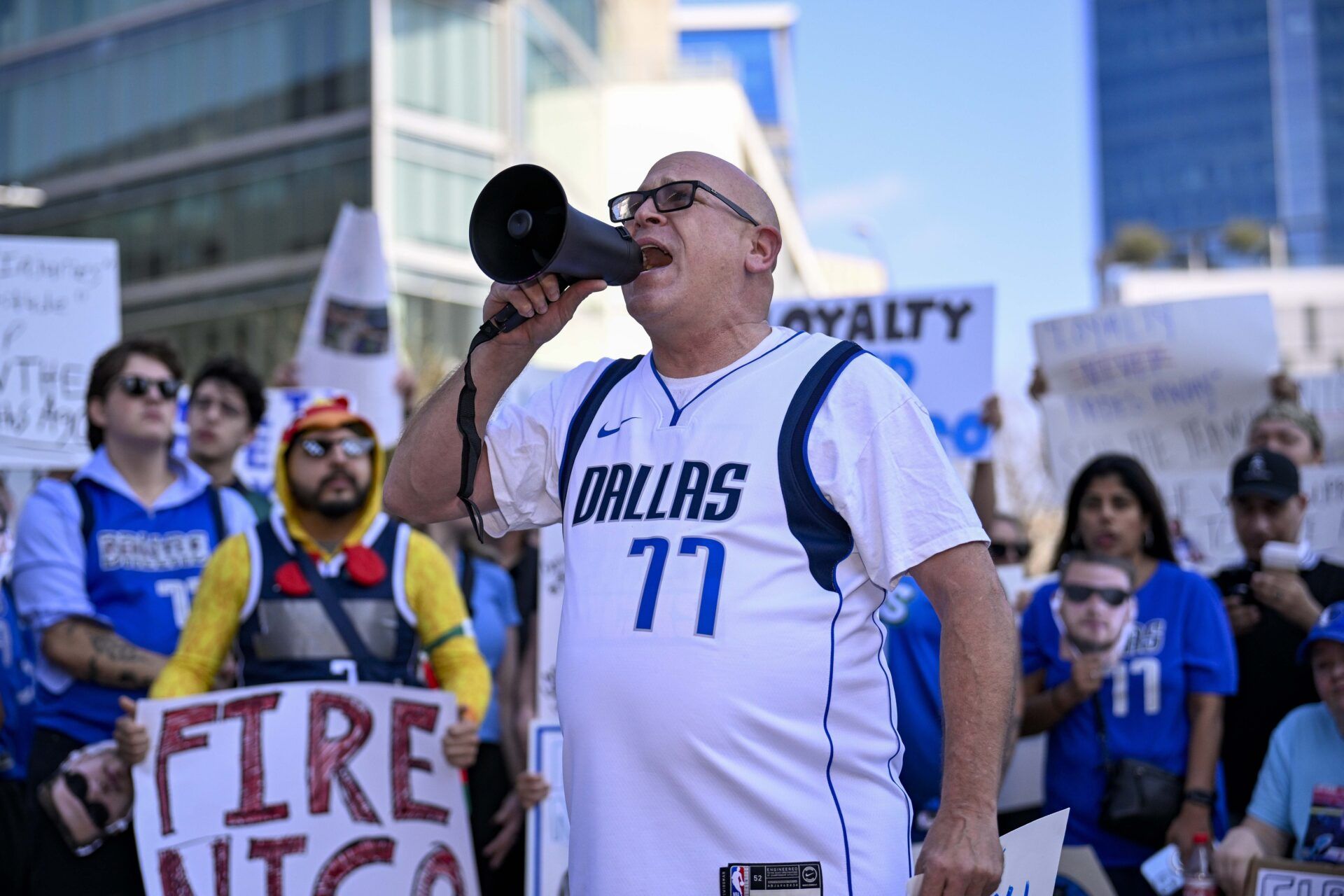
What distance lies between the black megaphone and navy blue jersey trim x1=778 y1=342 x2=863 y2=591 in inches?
16.5

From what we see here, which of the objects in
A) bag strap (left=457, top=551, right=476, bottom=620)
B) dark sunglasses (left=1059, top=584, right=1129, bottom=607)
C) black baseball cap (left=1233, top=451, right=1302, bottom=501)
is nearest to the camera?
dark sunglasses (left=1059, top=584, right=1129, bottom=607)

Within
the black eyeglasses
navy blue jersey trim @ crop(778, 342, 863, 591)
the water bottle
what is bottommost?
the water bottle

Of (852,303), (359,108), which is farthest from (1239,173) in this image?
(852,303)

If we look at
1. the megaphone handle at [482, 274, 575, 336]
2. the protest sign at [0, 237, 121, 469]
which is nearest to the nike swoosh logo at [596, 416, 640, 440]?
the megaphone handle at [482, 274, 575, 336]

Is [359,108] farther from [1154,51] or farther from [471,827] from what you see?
[1154,51]

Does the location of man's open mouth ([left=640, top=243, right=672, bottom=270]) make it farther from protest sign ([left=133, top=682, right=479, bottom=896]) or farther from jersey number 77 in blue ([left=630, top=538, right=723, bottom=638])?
protest sign ([left=133, top=682, right=479, bottom=896])

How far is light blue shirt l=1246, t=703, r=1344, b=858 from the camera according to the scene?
427 cm

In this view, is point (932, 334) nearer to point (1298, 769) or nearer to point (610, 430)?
point (1298, 769)

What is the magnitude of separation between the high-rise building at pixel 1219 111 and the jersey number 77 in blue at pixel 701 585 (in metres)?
133

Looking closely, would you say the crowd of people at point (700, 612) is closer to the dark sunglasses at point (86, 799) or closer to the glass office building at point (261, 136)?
the dark sunglasses at point (86, 799)

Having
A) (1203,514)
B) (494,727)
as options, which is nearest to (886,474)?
(494,727)

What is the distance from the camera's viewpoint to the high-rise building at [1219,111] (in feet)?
440

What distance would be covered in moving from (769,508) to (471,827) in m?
2.89

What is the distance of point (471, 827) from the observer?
5.02 meters
